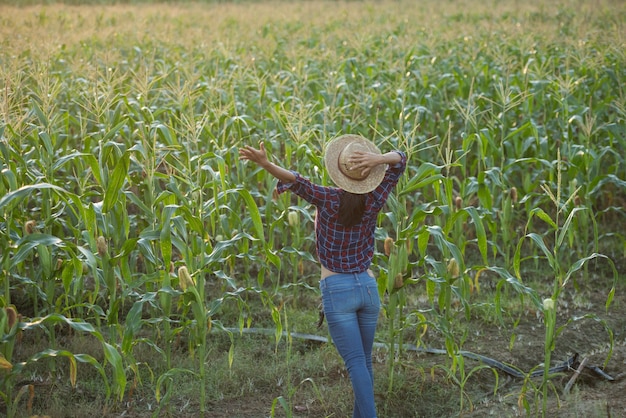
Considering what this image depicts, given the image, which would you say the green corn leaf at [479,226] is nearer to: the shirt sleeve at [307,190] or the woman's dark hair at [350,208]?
the woman's dark hair at [350,208]

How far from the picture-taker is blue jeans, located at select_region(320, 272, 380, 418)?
13.5 feet

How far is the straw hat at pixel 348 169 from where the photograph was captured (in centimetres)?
410

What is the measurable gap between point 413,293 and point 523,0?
841 inches

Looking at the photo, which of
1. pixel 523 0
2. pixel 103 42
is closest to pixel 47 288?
pixel 103 42

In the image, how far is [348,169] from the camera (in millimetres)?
4102

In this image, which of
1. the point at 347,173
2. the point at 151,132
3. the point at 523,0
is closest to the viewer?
the point at 347,173

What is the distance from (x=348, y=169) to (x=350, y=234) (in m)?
0.36

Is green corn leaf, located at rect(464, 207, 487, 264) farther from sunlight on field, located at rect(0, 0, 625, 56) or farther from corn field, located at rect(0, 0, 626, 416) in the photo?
sunlight on field, located at rect(0, 0, 625, 56)

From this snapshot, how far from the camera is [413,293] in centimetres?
709

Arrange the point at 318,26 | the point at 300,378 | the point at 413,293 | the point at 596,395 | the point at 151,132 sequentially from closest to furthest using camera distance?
1. the point at 596,395
2. the point at 300,378
3. the point at 151,132
4. the point at 413,293
5. the point at 318,26

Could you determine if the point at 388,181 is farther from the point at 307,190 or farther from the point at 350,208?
the point at 307,190

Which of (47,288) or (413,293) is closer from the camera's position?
(47,288)

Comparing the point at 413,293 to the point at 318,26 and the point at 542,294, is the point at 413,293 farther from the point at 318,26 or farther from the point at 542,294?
the point at 318,26

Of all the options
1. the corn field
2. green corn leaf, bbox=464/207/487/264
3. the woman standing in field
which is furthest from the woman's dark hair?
green corn leaf, bbox=464/207/487/264
